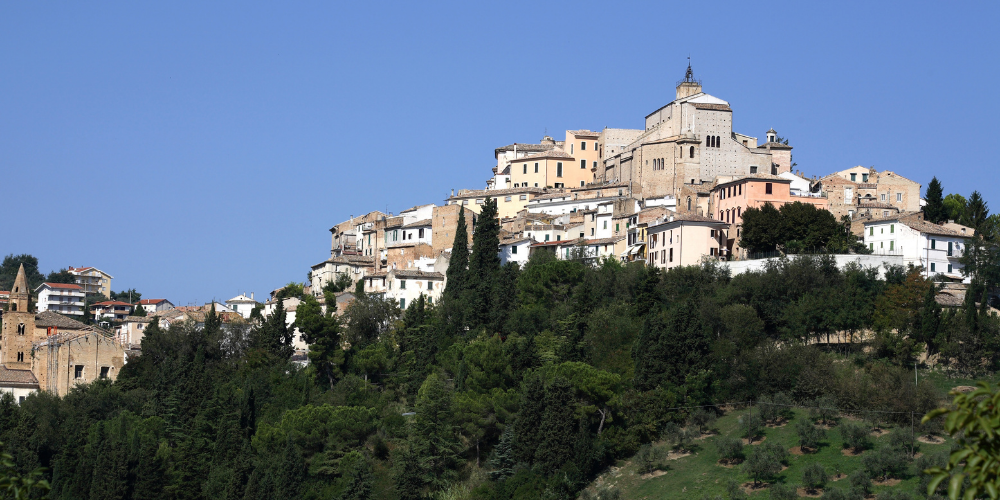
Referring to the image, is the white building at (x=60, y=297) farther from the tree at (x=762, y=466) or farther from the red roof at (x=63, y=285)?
the tree at (x=762, y=466)

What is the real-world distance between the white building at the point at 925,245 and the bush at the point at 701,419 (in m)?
17.6

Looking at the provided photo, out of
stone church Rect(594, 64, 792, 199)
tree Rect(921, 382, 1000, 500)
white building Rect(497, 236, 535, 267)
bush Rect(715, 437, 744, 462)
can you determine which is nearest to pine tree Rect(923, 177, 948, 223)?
stone church Rect(594, 64, 792, 199)

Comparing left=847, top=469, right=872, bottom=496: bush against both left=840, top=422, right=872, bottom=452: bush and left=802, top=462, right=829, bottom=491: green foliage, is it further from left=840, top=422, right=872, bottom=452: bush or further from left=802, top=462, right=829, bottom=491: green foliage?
left=840, top=422, right=872, bottom=452: bush

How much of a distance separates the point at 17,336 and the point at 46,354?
2824mm

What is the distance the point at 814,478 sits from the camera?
116 feet

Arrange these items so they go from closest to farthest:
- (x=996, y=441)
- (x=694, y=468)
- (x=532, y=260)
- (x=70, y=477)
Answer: (x=996, y=441) < (x=694, y=468) < (x=70, y=477) < (x=532, y=260)

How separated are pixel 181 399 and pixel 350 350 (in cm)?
877

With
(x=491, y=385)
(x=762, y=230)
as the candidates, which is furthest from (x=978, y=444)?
(x=762, y=230)

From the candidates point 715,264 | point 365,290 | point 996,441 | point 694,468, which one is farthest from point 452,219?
point 996,441

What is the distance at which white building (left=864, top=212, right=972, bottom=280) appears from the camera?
181 feet

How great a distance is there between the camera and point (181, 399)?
176 ft

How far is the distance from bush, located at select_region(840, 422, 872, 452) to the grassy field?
11.9 inches

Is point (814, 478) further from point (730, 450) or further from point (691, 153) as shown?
point (691, 153)

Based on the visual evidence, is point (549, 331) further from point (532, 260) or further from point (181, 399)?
point (181, 399)
